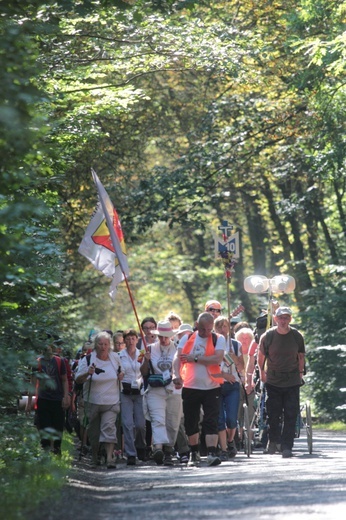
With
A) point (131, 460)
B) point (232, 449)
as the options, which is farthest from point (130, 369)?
point (232, 449)

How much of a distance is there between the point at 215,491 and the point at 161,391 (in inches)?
225

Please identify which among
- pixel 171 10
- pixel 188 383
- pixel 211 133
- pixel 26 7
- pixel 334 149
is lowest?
pixel 188 383

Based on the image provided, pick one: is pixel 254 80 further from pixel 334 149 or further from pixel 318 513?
pixel 318 513

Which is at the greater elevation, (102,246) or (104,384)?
(102,246)

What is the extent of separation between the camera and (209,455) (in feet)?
57.4

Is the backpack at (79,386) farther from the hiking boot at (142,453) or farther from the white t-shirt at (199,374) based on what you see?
the white t-shirt at (199,374)

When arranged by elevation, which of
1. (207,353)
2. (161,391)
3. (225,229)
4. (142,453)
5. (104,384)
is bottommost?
(142,453)

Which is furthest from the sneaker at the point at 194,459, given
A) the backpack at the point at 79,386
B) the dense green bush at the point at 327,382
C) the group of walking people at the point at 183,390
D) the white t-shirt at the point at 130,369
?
the dense green bush at the point at 327,382

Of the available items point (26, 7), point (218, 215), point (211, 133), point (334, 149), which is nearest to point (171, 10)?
point (26, 7)

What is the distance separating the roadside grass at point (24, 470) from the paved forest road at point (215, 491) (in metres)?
0.18

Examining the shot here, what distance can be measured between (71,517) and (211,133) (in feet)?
76.7

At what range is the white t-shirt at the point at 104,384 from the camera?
18.7 m

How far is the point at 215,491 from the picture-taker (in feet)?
41.7

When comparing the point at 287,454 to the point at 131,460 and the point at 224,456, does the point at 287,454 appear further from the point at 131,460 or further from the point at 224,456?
the point at 131,460
